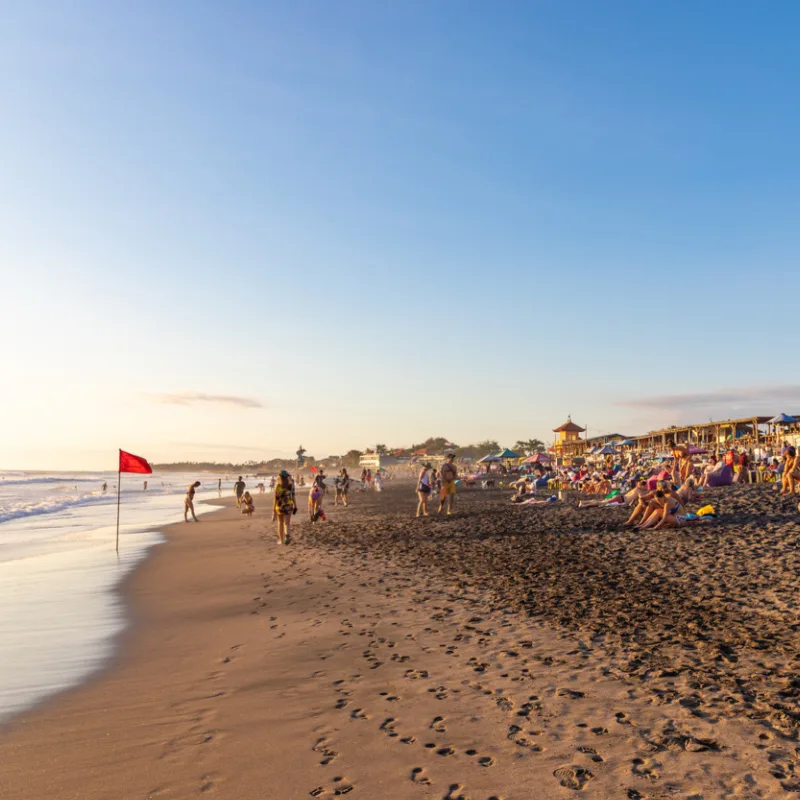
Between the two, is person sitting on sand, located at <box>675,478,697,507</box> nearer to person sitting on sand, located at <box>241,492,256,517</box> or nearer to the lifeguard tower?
person sitting on sand, located at <box>241,492,256,517</box>

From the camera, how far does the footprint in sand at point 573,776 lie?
11.3 feet

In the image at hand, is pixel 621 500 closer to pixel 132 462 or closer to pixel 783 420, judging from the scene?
pixel 132 462

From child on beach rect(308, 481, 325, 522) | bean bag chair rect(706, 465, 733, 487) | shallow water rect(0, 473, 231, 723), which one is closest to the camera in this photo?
shallow water rect(0, 473, 231, 723)

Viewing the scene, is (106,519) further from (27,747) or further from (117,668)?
(27,747)

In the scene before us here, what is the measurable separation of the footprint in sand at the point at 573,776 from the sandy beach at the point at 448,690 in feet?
0.06

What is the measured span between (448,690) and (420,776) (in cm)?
145

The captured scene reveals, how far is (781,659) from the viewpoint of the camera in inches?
216

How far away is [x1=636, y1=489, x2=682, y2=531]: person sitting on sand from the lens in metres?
13.9

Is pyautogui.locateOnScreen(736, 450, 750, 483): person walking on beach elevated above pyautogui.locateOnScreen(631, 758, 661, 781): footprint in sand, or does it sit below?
above

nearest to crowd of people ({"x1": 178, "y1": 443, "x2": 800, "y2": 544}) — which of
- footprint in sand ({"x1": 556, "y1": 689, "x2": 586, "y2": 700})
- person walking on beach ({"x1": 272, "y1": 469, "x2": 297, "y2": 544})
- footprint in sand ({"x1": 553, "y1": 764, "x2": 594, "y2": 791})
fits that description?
person walking on beach ({"x1": 272, "y1": 469, "x2": 297, "y2": 544})

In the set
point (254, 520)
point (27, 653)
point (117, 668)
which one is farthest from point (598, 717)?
point (254, 520)

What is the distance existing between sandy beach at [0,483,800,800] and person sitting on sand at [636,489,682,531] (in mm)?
3098

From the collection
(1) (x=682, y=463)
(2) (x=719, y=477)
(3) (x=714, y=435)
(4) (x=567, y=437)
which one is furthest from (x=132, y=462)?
(4) (x=567, y=437)

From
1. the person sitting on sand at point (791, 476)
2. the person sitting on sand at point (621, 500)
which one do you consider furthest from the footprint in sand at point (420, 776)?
the person sitting on sand at point (791, 476)
